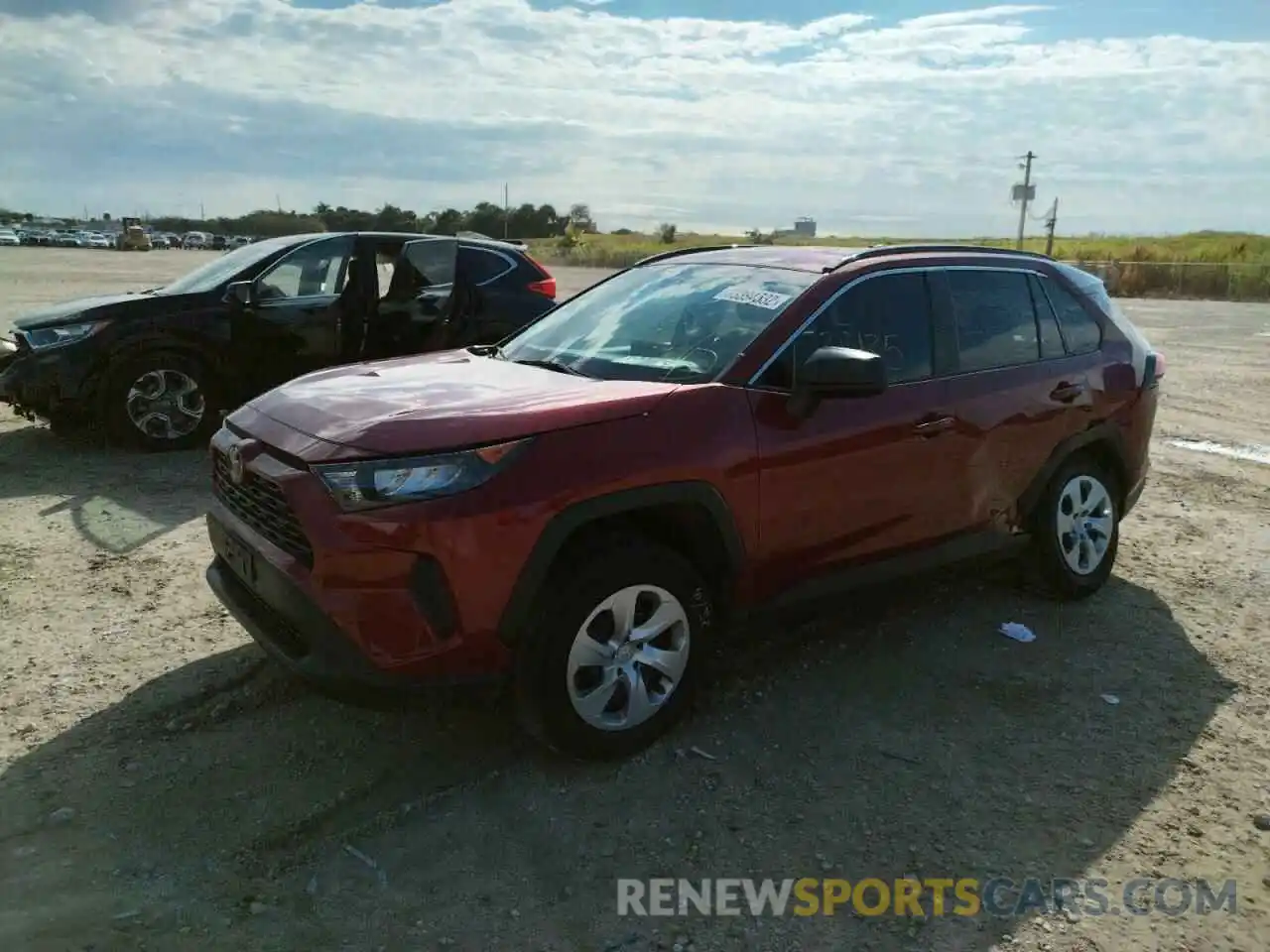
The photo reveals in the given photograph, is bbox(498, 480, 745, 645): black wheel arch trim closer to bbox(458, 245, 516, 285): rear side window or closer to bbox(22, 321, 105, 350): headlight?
bbox(458, 245, 516, 285): rear side window

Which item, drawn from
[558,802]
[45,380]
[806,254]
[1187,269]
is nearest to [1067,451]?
[806,254]

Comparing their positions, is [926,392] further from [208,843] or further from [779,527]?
[208,843]

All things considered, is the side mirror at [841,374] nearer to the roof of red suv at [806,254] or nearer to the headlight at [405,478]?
the roof of red suv at [806,254]

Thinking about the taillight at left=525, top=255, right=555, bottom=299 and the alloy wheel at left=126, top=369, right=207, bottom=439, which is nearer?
the alloy wheel at left=126, top=369, right=207, bottom=439

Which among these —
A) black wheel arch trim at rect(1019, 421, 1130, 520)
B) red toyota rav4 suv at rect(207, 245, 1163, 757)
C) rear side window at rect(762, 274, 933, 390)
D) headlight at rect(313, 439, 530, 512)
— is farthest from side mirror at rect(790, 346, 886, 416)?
black wheel arch trim at rect(1019, 421, 1130, 520)

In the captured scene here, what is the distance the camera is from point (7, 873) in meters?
2.78

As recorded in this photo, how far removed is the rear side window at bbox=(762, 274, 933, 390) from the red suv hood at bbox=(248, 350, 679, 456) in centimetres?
72

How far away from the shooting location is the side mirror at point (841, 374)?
3.46 meters

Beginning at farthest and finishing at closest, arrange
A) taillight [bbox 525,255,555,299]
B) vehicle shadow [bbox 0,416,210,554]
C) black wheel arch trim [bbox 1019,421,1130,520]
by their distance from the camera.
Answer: taillight [bbox 525,255,555,299]
vehicle shadow [bbox 0,416,210,554]
black wheel arch trim [bbox 1019,421,1130,520]

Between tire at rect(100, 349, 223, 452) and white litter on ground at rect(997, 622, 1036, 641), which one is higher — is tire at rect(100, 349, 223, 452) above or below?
above

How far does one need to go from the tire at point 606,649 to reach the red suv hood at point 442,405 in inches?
18.2

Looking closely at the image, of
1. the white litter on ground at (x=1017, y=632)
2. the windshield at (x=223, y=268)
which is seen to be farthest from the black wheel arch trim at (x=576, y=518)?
the windshield at (x=223, y=268)

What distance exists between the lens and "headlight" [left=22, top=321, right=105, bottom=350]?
7164 millimetres

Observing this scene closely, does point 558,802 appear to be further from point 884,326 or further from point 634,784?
point 884,326
